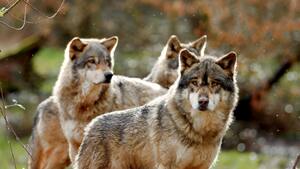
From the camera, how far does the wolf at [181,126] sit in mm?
9078

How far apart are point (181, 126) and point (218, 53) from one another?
12.2m

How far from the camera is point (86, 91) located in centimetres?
1156

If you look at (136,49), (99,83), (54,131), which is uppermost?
(99,83)

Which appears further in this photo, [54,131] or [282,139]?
[282,139]

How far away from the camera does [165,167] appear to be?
9.13 meters

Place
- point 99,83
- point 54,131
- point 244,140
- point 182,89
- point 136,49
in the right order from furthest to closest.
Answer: point 136,49 → point 244,140 → point 54,131 → point 99,83 → point 182,89

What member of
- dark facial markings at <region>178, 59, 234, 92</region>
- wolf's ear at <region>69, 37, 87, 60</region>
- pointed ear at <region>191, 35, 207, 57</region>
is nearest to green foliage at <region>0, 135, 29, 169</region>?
pointed ear at <region>191, 35, 207, 57</region>

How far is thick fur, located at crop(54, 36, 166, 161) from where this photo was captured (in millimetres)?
11461

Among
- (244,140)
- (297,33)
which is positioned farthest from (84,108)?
(297,33)

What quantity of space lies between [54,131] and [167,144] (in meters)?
3.56

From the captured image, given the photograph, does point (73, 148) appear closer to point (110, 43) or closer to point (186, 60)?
point (110, 43)

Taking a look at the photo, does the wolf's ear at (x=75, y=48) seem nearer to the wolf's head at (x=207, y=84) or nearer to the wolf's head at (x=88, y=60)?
the wolf's head at (x=88, y=60)

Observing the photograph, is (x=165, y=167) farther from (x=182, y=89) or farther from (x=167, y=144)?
(x=182, y=89)

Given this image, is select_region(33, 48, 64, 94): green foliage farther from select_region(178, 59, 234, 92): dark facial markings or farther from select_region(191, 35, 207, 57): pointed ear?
select_region(178, 59, 234, 92): dark facial markings
